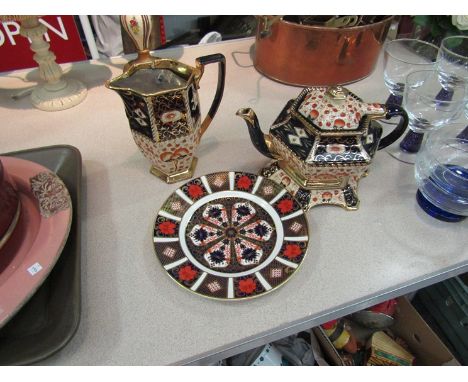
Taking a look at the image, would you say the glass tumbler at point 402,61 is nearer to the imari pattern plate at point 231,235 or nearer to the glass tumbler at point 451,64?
the glass tumbler at point 451,64

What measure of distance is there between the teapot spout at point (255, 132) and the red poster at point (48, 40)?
0.53 meters

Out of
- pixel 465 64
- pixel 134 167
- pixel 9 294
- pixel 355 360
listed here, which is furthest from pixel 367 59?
pixel 9 294

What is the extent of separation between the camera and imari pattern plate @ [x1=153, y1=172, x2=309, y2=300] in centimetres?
43

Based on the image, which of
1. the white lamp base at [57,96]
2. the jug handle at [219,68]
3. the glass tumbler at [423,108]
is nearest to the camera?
the jug handle at [219,68]

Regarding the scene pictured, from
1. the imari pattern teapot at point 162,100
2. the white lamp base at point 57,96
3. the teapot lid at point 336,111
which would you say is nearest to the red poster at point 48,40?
the white lamp base at point 57,96

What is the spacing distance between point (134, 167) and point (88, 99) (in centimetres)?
23

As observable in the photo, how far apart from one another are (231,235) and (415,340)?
476 millimetres

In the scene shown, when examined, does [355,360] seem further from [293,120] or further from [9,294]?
[9,294]

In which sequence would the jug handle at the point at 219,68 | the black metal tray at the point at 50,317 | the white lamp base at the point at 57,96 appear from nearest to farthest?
the black metal tray at the point at 50,317, the jug handle at the point at 219,68, the white lamp base at the point at 57,96

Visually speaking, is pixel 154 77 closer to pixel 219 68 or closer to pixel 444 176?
pixel 219 68

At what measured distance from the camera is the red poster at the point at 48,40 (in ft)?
2.47

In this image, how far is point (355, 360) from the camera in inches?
28.6
